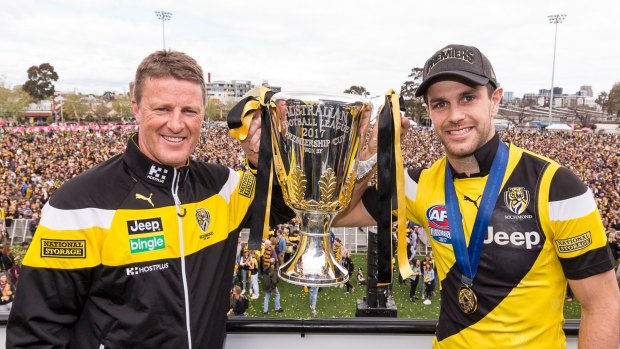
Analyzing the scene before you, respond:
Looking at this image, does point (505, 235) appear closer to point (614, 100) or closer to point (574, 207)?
point (574, 207)

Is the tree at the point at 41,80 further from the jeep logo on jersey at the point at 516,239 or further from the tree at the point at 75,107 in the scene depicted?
the jeep logo on jersey at the point at 516,239

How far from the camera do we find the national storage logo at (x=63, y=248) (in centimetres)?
135

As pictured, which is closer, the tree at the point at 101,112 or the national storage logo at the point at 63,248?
the national storage logo at the point at 63,248

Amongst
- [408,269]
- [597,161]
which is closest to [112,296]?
[408,269]

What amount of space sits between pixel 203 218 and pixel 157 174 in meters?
0.24

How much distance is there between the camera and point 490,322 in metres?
1.62

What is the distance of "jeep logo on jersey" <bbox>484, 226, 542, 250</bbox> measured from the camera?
1.58m

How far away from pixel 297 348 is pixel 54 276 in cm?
122

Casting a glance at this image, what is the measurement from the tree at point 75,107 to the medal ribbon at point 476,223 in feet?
216

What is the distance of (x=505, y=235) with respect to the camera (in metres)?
1.61

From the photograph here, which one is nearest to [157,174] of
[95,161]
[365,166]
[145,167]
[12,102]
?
[145,167]

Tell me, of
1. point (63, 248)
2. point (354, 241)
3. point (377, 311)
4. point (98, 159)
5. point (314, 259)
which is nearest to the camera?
point (63, 248)

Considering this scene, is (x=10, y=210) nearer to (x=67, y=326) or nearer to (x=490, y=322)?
(x=67, y=326)

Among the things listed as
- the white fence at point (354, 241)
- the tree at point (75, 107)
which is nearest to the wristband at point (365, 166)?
the white fence at point (354, 241)
